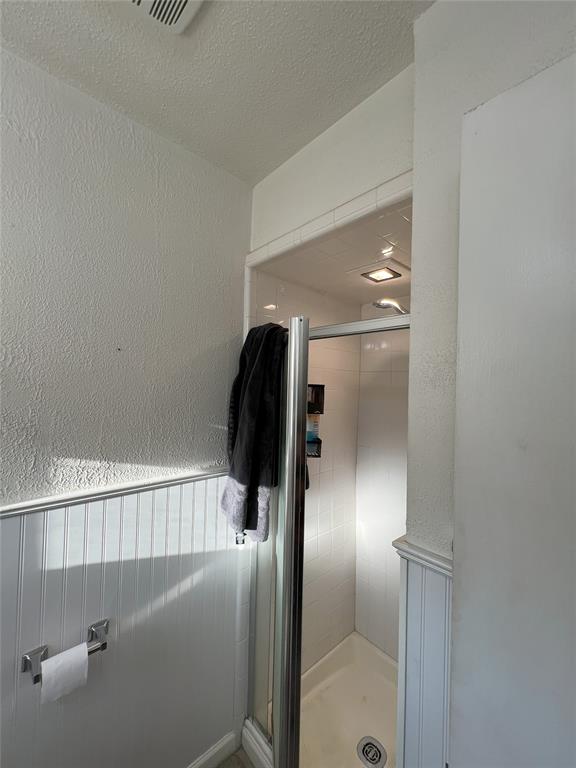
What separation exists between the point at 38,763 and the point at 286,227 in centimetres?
182

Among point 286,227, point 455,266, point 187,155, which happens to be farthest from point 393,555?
point 187,155

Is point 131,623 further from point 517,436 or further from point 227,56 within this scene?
point 227,56

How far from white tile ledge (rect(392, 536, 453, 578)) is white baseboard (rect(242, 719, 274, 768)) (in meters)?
1.18

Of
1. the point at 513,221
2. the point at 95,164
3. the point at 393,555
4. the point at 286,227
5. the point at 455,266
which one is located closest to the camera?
the point at 513,221

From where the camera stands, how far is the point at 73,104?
0.90m

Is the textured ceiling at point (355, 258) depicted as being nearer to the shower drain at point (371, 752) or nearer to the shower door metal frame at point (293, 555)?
the shower door metal frame at point (293, 555)

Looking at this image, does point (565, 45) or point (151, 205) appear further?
point (151, 205)

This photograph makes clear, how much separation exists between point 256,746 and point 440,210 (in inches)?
77.5

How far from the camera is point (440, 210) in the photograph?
67 centimetres

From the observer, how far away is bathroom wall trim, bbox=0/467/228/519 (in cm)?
81

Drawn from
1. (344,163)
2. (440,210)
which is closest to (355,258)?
(344,163)

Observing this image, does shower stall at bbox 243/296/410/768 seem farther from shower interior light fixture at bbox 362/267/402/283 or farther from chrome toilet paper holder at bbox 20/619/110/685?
chrome toilet paper holder at bbox 20/619/110/685

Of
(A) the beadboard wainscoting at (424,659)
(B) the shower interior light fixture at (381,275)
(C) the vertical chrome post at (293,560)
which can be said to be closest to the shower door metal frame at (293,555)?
(C) the vertical chrome post at (293,560)

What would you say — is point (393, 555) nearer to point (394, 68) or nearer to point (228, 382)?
point (228, 382)
